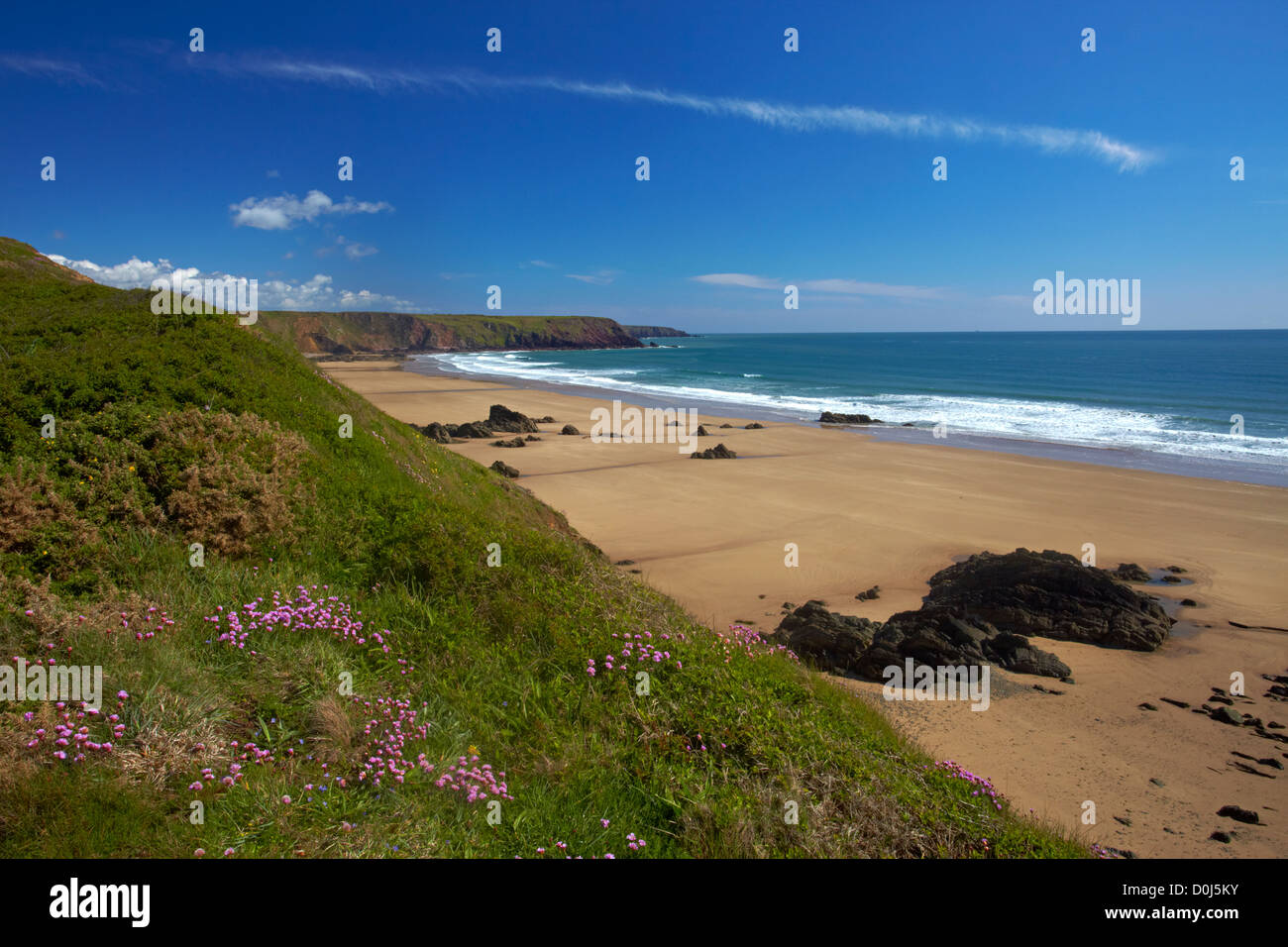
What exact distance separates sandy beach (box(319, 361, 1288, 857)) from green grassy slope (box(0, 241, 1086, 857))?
2.54m

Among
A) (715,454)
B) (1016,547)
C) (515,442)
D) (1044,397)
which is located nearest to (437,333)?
(1044,397)

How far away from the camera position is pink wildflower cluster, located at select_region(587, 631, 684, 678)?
5368 millimetres

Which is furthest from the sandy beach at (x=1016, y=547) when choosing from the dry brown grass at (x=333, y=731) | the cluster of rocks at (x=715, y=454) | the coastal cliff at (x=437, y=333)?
the coastal cliff at (x=437, y=333)

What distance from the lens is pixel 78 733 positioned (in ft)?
12.4

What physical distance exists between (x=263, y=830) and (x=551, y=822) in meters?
1.44

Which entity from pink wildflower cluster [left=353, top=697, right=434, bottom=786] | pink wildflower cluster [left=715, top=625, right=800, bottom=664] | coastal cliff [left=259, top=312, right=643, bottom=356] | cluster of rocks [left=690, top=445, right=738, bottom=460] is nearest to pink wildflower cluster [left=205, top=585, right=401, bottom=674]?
pink wildflower cluster [left=353, top=697, right=434, bottom=786]

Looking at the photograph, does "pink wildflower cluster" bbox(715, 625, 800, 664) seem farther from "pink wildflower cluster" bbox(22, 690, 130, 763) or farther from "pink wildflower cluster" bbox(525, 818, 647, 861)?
"pink wildflower cluster" bbox(22, 690, 130, 763)

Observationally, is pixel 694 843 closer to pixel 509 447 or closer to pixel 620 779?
pixel 620 779

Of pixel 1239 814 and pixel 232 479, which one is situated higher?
pixel 232 479

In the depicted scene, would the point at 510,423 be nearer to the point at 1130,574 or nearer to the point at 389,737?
the point at 1130,574

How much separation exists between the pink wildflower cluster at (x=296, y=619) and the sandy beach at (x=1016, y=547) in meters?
5.43

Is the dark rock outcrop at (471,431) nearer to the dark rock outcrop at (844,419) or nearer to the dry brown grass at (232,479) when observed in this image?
the dark rock outcrop at (844,419)

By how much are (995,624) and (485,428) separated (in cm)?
2475
